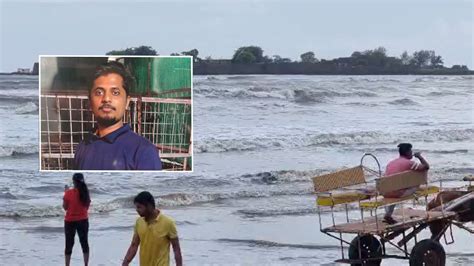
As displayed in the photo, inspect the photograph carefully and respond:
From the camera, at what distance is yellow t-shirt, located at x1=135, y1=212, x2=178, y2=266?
9.56 metres

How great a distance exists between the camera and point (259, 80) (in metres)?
20.4

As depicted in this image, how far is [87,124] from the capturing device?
15.7m

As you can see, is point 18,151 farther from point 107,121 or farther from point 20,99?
point 107,121

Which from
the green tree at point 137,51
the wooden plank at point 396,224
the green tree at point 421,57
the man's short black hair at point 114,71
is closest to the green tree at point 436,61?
the green tree at point 421,57

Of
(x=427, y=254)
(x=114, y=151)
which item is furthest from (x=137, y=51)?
(x=427, y=254)

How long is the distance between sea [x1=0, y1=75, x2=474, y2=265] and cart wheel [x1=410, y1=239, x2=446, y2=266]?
3800 millimetres

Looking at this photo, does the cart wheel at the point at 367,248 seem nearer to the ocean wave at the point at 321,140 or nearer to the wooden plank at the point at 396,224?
the wooden plank at the point at 396,224

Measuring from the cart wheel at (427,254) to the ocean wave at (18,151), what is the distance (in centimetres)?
843

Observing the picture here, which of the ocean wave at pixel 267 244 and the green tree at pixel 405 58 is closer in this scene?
the ocean wave at pixel 267 244

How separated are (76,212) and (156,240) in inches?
131

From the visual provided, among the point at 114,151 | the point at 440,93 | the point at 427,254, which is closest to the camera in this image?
the point at 427,254

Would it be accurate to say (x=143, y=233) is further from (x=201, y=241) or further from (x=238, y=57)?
(x=238, y=57)

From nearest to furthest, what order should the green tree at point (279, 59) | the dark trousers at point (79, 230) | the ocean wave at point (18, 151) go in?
1. the dark trousers at point (79, 230)
2. the ocean wave at point (18, 151)
3. the green tree at point (279, 59)

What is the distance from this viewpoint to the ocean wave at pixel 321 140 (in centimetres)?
1952
